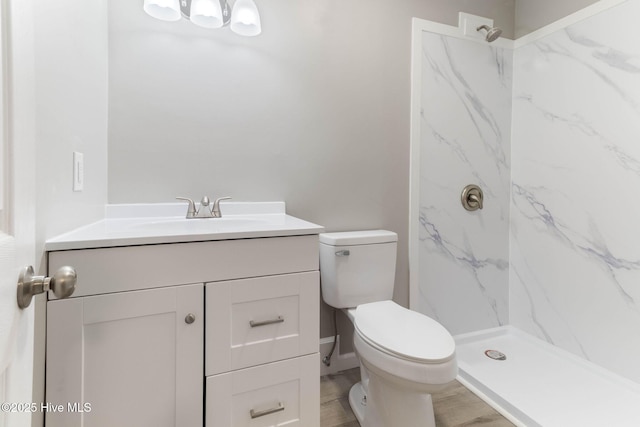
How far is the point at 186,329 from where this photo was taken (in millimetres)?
915

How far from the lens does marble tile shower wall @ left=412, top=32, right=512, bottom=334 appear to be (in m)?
1.86

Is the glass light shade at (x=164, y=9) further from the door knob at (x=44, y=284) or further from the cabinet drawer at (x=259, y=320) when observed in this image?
the door knob at (x=44, y=284)

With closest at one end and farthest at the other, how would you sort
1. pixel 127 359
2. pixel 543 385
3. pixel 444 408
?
pixel 127 359 → pixel 444 408 → pixel 543 385

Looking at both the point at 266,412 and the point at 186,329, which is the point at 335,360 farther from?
the point at 186,329

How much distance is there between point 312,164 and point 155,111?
761 millimetres

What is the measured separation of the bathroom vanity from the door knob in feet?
1.36

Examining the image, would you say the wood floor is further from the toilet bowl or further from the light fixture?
the light fixture

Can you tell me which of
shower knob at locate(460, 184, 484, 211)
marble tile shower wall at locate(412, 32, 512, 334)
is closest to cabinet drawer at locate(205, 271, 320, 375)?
marble tile shower wall at locate(412, 32, 512, 334)

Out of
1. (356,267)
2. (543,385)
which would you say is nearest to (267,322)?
(356,267)

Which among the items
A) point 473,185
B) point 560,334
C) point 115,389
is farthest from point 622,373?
point 115,389

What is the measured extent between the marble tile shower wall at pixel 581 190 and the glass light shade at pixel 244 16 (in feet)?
5.61

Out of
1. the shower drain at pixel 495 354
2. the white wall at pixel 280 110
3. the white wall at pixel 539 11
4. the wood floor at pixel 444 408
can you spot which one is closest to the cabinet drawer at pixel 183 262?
the white wall at pixel 280 110

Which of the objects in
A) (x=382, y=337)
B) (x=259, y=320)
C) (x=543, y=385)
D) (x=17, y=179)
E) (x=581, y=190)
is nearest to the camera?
(x=17, y=179)

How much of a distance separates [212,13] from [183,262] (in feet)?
3.60
